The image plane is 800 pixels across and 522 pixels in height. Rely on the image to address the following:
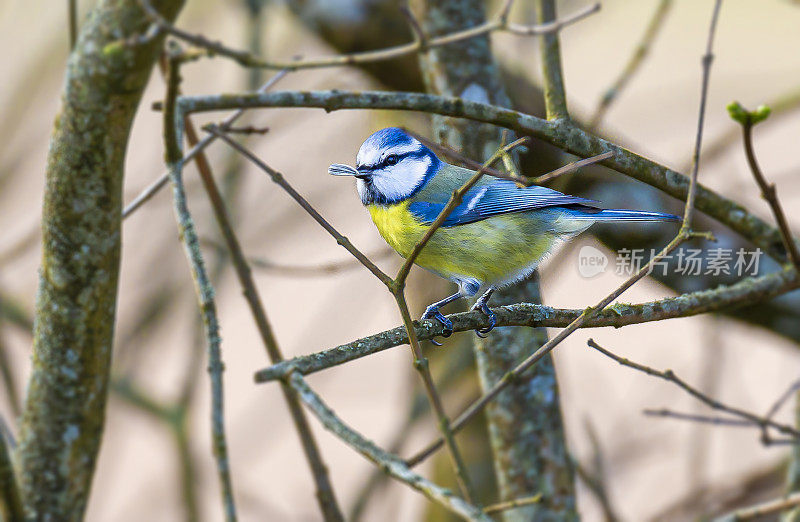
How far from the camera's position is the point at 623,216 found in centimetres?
188

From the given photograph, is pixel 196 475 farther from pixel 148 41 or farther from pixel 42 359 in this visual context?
pixel 148 41

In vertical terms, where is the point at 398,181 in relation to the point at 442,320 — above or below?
above

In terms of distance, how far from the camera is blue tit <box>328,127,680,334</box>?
1.90 meters

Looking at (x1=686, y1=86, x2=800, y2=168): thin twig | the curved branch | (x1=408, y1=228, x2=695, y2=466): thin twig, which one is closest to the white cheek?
the curved branch

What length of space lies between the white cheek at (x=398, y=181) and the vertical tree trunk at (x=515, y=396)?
0.14m

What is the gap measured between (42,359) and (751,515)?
A: 167cm

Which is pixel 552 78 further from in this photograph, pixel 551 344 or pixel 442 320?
pixel 551 344

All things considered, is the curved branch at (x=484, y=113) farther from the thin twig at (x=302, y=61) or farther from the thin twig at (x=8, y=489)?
the thin twig at (x=8, y=489)

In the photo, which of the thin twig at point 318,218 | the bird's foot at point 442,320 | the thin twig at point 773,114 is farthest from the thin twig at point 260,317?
the thin twig at point 773,114

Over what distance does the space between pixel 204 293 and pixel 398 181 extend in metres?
0.72

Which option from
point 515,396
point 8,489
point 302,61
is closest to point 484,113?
point 302,61

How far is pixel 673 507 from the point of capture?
307 centimetres

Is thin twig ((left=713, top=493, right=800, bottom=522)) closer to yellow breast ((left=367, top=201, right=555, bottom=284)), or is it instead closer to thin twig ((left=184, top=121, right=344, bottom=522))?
yellow breast ((left=367, top=201, right=555, bottom=284))

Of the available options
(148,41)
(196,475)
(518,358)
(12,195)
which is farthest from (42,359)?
(12,195)
